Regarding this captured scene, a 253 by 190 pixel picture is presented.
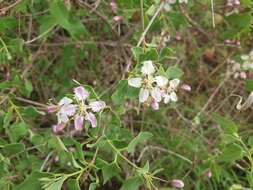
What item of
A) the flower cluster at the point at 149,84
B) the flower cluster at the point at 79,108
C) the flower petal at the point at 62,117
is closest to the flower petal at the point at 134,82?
the flower cluster at the point at 149,84

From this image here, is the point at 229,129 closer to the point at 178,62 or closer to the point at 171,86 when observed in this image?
the point at 171,86

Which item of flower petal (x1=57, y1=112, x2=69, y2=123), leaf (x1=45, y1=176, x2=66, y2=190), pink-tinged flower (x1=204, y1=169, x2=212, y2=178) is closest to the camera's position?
leaf (x1=45, y1=176, x2=66, y2=190)

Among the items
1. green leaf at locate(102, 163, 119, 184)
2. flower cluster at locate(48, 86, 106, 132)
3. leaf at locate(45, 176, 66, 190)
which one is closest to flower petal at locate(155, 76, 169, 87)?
flower cluster at locate(48, 86, 106, 132)

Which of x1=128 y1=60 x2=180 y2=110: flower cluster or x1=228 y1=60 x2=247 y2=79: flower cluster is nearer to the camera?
x1=128 y1=60 x2=180 y2=110: flower cluster

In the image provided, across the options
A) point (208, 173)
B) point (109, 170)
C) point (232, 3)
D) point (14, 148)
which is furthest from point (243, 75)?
point (14, 148)

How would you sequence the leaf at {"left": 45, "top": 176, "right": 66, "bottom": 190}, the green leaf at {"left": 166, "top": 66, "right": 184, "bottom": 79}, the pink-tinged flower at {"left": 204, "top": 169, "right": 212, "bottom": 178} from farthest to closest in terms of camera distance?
the pink-tinged flower at {"left": 204, "top": 169, "right": 212, "bottom": 178} < the green leaf at {"left": 166, "top": 66, "right": 184, "bottom": 79} < the leaf at {"left": 45, "top": 176, "right": 66, "bottom": 190}

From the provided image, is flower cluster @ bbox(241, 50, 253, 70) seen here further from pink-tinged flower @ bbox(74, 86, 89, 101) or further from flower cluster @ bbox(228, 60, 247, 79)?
pink-tinged flower @ bbox(74, 86, 89, 101)

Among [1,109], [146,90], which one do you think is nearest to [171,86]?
[146,90]

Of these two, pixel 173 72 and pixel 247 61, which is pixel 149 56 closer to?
pixel 173 72
